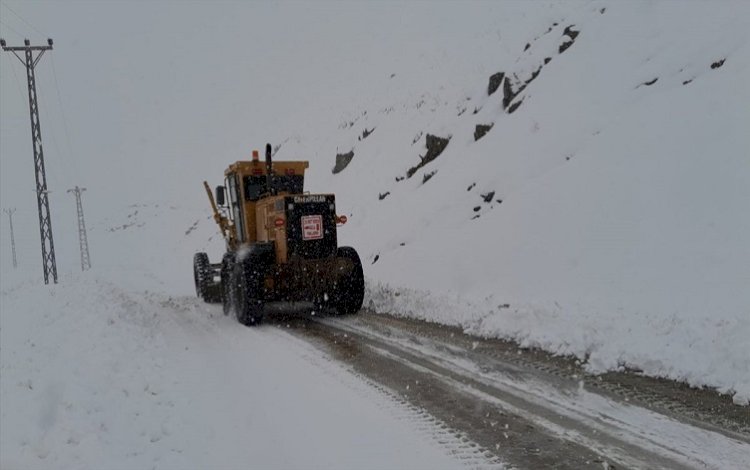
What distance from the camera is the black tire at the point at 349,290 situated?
432 inches

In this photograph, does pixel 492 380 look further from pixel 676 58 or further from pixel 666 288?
pixel 676 58

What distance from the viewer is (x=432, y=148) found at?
19062 millimetres

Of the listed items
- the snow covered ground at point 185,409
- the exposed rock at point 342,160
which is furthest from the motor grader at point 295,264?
the exposed rock at point 342,160

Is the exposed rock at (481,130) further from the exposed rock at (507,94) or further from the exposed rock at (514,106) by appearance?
the exposed rock at (507,94)

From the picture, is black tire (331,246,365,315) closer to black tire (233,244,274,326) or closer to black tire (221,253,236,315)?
black tire (233,244,274,326)

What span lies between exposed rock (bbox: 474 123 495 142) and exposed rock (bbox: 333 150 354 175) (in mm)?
11642

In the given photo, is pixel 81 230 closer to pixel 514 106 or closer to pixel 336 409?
pixel 514 106

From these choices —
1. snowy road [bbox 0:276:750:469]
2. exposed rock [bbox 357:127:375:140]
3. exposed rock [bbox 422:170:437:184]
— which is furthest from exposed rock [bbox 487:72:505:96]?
snowy road [bbox 0:276:750:469]

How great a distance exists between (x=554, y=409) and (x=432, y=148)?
14623 mm

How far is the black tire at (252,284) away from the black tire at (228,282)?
1.49 feet

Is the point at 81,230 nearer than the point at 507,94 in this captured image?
No

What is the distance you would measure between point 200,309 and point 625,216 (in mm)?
9364

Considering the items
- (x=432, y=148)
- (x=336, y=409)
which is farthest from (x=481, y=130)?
(x=336, y=409)

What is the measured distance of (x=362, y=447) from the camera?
4.51 metres
